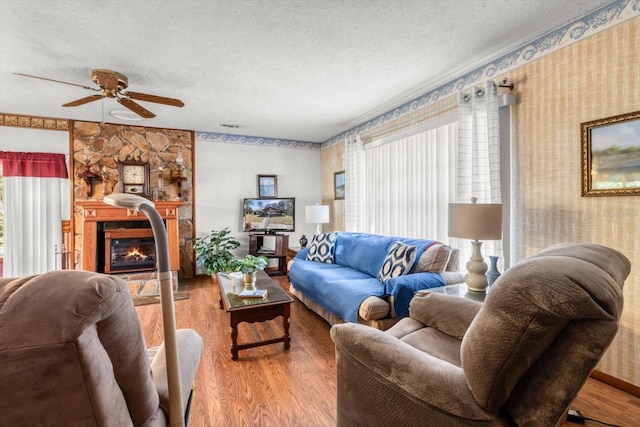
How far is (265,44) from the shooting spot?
2383mm

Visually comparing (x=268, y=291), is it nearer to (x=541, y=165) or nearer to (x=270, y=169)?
(x=541, y=165)

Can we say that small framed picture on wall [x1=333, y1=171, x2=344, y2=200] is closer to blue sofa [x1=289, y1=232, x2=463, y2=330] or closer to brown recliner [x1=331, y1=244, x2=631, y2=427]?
blue sofa [x1=289, y1=232, x2=463, y2=330]

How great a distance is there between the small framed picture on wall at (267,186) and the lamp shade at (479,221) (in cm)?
390

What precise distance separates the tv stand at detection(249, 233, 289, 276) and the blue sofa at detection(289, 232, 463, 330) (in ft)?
4.52

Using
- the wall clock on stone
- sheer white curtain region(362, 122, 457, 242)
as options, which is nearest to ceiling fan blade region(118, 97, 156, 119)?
the wall clock on stone

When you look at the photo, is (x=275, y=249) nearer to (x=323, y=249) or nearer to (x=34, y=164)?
(x=323, y=249)

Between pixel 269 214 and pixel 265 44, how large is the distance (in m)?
3.30

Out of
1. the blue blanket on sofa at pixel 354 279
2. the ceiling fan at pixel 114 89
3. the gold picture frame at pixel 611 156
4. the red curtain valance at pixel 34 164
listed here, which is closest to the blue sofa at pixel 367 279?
the blue blanket on sofa at pixel 354 279

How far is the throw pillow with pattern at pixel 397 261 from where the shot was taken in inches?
106

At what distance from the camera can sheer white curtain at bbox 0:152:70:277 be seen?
13.1ft

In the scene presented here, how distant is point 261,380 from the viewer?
2.05m

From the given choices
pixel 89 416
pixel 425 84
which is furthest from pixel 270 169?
pixel 89 416

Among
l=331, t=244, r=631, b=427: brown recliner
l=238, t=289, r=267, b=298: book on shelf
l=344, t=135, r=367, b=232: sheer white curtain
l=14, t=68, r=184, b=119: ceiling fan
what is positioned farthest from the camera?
l=344, t=135, r=367, b=232: sheer white curtain

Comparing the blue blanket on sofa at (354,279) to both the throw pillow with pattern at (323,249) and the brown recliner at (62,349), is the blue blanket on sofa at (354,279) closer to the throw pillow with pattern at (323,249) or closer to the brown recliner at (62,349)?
the throw pillow with pattern at (323,249)
